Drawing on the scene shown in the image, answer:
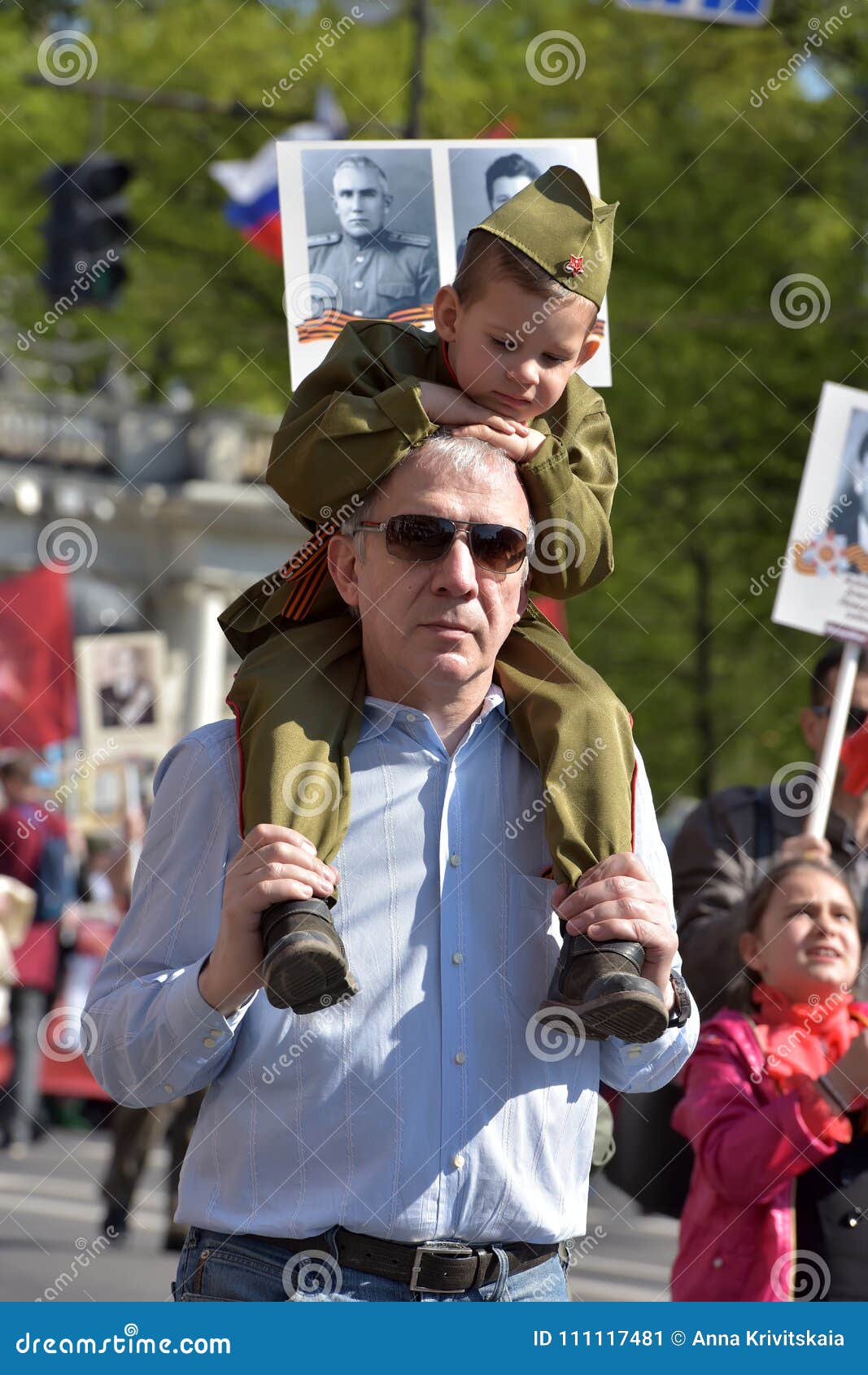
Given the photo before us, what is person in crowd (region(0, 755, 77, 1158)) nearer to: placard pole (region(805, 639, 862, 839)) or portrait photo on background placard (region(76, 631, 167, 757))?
portrait photo on background placard (region(76, 631, 167, 757))

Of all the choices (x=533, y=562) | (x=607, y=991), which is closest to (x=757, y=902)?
(x=533, y=562)

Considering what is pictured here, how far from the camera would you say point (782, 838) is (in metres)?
5.63

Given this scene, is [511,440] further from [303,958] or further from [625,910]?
[303,958]

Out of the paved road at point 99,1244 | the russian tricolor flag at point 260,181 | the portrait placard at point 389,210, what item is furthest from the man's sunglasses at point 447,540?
the russian tricolor flag at point 260,181

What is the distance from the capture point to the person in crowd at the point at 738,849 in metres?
5.33

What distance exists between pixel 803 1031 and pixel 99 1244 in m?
5.86

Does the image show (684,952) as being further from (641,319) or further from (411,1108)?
(641,319)

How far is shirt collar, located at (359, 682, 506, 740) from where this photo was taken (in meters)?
3.20

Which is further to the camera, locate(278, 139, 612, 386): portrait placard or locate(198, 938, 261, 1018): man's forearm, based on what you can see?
locate(278, 139, 612, 386): portrait placard

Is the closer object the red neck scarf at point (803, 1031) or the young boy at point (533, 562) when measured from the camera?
the young boy at point (533, 562)

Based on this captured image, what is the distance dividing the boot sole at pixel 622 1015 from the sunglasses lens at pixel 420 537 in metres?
0.70

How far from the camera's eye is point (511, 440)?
3295 mm

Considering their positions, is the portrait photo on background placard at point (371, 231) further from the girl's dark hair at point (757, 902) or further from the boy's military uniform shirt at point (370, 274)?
the girl's dark hair at point (757, 902)

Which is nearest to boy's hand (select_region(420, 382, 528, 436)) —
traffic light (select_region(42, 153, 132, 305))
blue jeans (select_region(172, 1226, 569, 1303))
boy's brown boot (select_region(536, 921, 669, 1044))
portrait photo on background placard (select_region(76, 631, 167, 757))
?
boy's brown boot (select_region(536, 921, 669, 1044))
